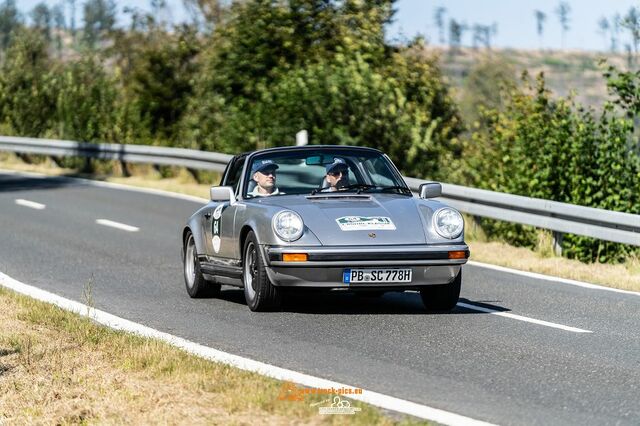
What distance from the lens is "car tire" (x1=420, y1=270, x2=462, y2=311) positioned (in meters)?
10.6

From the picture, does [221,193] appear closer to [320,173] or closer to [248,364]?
[320,173]

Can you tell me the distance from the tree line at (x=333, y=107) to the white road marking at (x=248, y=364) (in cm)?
753

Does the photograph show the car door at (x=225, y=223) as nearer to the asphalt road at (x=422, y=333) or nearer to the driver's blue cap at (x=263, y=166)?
the driver's blue cap at (x=263, y=166)

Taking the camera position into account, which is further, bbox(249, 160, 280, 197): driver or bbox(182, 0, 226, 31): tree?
bbox(182, 0, 226, 31): tree

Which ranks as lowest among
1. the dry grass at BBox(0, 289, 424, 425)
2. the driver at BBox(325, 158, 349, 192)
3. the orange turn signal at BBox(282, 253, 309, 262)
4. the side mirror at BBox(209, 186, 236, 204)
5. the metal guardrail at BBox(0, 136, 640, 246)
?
the metal guardrail at BBox(0, 136, 640, 246)

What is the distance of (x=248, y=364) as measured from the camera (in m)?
7.88

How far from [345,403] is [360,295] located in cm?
576

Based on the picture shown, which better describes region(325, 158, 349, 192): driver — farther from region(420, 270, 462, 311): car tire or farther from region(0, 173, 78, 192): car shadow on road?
region(0, 173, 78, 192): car shadow on road

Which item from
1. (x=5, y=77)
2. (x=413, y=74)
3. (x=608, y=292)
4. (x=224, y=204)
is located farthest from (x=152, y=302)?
(x=5, y=77)

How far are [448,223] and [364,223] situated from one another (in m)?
0.69

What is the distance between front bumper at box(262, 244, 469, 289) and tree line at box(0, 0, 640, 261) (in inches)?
257

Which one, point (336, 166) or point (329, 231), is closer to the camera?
point (329, 231)

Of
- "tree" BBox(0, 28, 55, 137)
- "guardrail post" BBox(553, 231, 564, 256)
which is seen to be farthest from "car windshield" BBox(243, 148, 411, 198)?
"tree" BBox(0, 28, 55, 137)

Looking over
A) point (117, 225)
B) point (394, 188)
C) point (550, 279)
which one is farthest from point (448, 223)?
point (117, 225)
